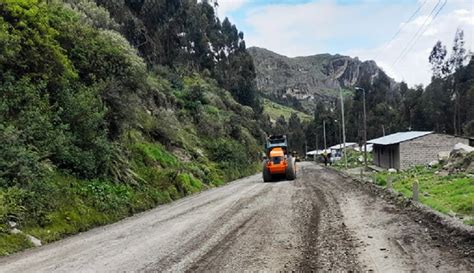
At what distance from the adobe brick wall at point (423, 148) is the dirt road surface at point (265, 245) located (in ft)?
96.8

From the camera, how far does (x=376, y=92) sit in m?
138

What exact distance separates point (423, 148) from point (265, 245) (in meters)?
37.9

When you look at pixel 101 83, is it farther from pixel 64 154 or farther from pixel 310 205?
pixel 310 205

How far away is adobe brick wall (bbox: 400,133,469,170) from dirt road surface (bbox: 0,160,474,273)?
96.8 ft

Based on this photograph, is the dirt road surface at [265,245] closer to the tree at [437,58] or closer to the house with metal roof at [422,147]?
the house with metal roof at [422,147]

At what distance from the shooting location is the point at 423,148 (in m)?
43.8

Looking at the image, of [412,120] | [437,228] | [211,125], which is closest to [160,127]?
[211,125]

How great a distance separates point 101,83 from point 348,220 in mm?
13147

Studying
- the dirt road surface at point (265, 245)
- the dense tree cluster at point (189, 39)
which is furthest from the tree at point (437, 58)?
the dirt road surface at point (265, 245)

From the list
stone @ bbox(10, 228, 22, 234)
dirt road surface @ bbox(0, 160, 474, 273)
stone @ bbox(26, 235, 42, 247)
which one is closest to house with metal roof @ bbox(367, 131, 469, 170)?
dirt road surface @ bbox(0, 160, 474, 273)

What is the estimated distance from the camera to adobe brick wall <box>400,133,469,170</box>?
43.5m

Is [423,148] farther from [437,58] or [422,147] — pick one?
[437,58]

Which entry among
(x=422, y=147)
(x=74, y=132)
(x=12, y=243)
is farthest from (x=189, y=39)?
(x=12, y=243)

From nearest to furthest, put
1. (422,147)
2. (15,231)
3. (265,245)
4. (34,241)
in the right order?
(265,245), (15,231), (34,241), (422,147)
